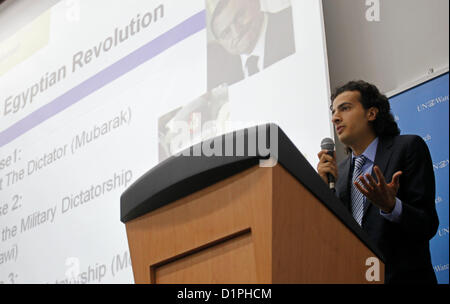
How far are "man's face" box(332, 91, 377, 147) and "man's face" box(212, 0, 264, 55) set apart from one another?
750 mm

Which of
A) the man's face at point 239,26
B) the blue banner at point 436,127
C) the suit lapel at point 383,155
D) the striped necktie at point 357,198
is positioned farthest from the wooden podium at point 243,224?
the man's face at point 239,26

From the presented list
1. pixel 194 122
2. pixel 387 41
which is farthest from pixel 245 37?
pixel 387 41

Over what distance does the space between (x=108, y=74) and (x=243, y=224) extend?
2607 millimetres

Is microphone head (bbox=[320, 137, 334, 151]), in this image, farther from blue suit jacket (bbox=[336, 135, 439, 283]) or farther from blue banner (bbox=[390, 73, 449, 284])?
blue banner (bbox=[390, 73, 449, 284])

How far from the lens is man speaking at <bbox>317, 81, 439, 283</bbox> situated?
1416mm

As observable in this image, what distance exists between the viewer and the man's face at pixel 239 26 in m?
2.60

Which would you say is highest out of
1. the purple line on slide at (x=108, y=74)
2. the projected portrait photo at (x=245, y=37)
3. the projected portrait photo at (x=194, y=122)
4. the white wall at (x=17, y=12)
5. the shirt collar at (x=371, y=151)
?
the white wall at (x=17, y=12)

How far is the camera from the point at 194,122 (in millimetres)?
2682

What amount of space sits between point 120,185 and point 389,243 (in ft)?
5.51

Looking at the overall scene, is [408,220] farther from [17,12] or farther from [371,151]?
[17,12]

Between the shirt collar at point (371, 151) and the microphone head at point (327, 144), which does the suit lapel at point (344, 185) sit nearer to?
the shirt collar at point (371, 151)

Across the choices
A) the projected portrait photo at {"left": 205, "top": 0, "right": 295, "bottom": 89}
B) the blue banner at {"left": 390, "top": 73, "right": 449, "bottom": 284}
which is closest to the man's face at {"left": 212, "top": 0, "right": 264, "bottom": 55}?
the projected portrait photo at {"left": 205, "top": 0, "right": 295, "bottom": 89}
